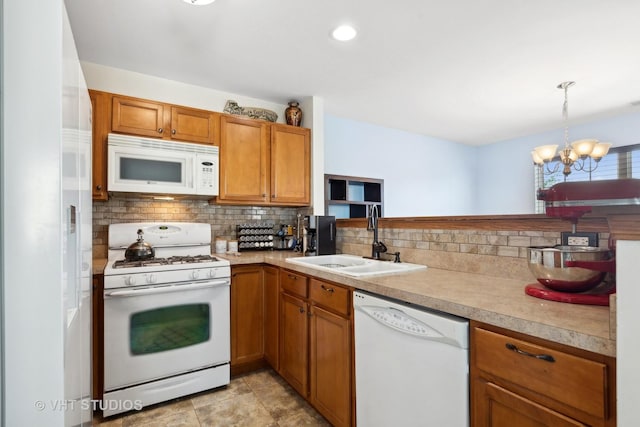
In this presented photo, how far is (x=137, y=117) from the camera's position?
2.41 meters

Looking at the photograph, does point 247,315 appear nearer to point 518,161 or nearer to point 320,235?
point 320,235

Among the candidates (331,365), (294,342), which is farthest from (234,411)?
(331,365)

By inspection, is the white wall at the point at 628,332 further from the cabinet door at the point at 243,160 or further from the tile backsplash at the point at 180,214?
the tile backsplash at the point at 180,214

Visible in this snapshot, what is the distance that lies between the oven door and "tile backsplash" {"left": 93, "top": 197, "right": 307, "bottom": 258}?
0.71 meters

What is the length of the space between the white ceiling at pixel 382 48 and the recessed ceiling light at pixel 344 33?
0.06m

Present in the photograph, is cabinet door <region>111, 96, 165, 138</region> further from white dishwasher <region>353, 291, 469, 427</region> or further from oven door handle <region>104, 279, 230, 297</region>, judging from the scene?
white dishwasher <region>353, 291, 469, 427</region>

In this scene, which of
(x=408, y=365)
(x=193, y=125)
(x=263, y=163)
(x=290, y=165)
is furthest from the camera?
(x=290, y=165)

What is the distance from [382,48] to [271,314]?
86.5 inches

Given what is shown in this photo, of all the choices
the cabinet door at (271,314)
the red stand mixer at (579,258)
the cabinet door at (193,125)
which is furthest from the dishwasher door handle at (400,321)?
the cabinet door at (193,125)

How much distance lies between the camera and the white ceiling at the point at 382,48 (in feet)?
6.40

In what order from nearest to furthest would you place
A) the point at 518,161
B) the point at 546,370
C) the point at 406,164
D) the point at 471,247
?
the point at 546,370 < the point at 471,247 < the point at 406,164 < the point at 518,161

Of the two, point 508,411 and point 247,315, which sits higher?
point 508,411

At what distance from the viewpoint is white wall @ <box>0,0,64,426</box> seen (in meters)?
0.71

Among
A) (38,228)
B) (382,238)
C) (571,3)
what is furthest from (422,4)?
(38,228)
